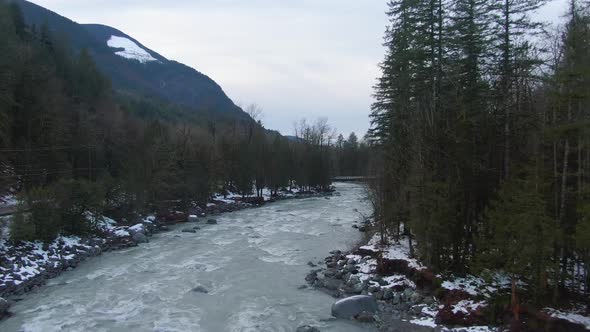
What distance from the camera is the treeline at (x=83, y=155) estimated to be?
106 ft

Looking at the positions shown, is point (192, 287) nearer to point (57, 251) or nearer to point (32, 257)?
point (32, 257)

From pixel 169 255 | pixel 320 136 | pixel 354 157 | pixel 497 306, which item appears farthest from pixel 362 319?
pixel 354 157

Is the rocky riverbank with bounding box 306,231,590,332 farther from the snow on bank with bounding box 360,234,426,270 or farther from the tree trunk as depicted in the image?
the tree trunk

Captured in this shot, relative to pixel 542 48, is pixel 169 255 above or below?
below

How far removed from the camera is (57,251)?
27.8 m

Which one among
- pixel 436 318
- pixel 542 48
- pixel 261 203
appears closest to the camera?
pixel 436 318

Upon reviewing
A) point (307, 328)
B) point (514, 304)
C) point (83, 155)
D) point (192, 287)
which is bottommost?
point (192, 287)

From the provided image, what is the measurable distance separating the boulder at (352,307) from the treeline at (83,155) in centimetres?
2004

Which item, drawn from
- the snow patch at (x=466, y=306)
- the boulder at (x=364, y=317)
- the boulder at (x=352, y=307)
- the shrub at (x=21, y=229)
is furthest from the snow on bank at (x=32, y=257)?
the snow patch at (x=466, y=306)

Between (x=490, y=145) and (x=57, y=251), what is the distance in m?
25.7

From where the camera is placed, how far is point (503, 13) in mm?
19703

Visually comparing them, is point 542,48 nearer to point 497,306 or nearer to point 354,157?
point 497,306

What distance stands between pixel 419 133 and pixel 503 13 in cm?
636

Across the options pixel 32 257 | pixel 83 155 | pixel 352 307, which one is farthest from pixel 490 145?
pixel 83 155
